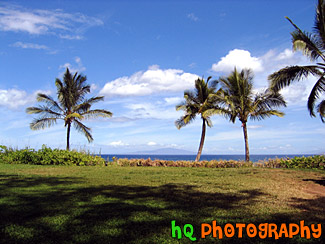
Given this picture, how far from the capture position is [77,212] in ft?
17.5

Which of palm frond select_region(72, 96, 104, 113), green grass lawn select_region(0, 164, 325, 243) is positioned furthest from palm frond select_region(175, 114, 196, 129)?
green grass lawn select_region(0, 164, 325, 243)

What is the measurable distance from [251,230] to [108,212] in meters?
2.66

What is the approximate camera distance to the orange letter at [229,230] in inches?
169

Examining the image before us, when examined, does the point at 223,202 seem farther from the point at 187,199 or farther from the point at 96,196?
the point at 96,196

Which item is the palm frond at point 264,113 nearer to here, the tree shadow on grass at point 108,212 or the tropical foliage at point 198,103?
the tropical foliage at point 198,103

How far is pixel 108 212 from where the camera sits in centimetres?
533

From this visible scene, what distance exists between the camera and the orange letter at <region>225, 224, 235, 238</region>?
4.28 metres

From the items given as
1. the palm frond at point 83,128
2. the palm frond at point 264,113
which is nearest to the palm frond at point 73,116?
the palm frond at point 83,128

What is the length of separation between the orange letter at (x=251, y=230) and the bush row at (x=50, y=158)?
55.4 ft

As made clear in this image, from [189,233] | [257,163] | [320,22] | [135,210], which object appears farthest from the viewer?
[257,163]

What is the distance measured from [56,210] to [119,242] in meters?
2.23

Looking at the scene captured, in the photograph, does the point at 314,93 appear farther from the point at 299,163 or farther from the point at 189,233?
the point at 189,233

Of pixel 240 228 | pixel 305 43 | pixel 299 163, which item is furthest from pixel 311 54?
pixel 240 228

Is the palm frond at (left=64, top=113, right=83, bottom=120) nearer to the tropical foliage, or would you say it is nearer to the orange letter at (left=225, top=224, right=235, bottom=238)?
the tropical foliage
